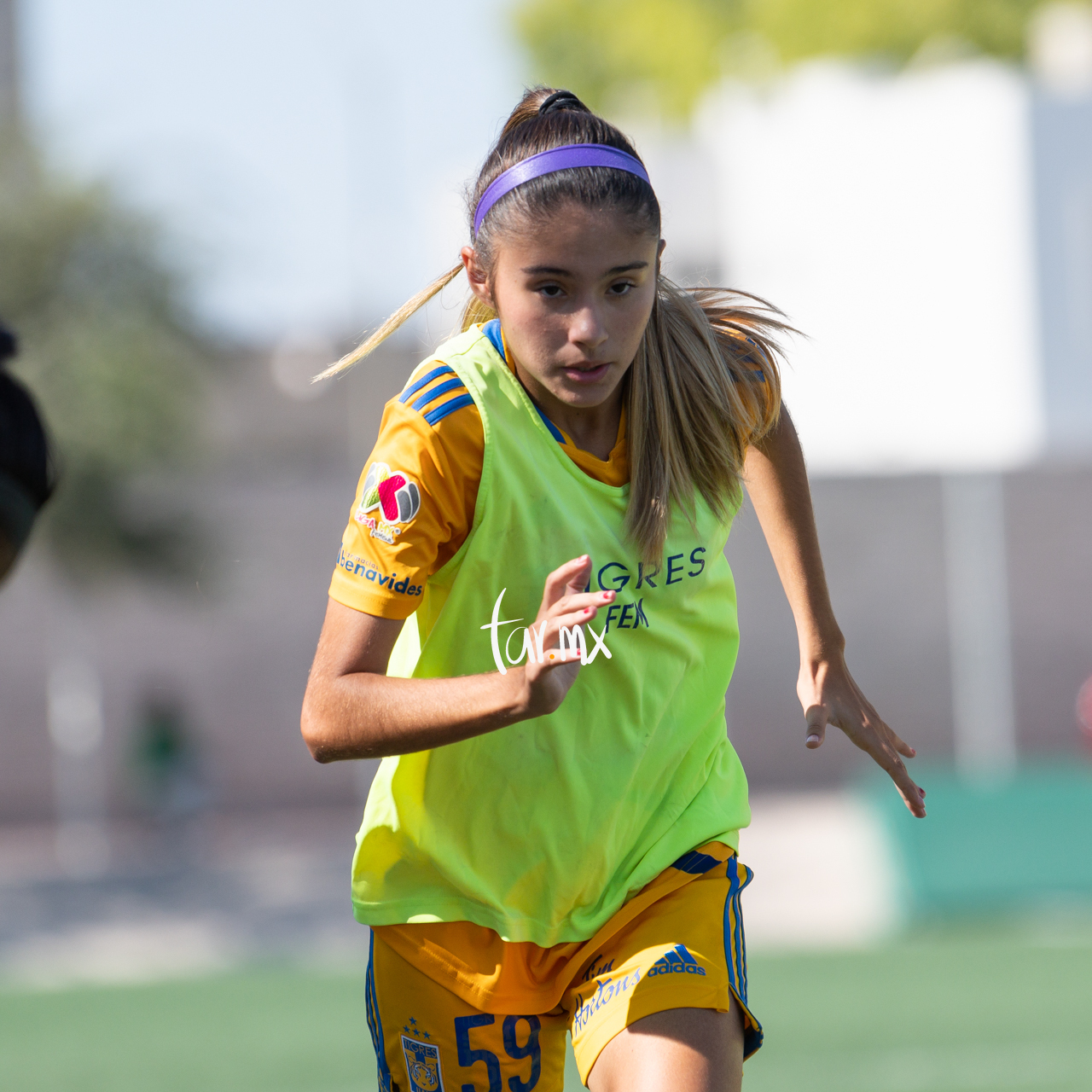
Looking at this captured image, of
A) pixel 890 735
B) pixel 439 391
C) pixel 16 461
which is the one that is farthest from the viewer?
pixel 890 735

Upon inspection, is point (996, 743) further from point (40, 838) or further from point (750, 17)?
point (750, 17)

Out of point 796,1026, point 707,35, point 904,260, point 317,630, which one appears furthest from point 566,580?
point 707,35

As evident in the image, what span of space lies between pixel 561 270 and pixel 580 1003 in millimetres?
1192

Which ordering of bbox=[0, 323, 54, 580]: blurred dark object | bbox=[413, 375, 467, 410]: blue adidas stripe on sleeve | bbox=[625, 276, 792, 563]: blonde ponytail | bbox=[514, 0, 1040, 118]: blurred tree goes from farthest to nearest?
bbox=[514, 0, 1040, 118]: blurred tree
bbox=[625, 276, 792, 563]: blonde ponytail
bbox=[413, 375, 467, 410]: blue adidas stripe on sleeve
bbox=[0, 323, 54, 580]: blurred dark object

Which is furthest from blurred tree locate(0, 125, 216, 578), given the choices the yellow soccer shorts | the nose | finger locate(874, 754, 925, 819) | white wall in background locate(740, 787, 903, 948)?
the nose

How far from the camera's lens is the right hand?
219 cm

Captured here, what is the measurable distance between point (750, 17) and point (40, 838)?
2514 centimetres

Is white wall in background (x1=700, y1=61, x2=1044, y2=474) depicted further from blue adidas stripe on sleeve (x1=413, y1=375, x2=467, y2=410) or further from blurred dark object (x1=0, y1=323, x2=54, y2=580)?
blurred dark object (x1=0, y1=323, x2=54, y2=580)

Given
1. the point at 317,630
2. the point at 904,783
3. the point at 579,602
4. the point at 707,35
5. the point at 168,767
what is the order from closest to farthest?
the point at 579,602 < the point at 904,783 < the point at 168,767 < the point at 317,630 < the point at 707,35

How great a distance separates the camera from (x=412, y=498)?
250 cm

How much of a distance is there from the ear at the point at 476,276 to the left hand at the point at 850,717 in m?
0.88

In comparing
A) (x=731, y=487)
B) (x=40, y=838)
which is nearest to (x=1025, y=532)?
(x=40, y=838)

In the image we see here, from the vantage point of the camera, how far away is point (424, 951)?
2.85 meters

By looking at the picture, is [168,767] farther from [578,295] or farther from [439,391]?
[578,295]
